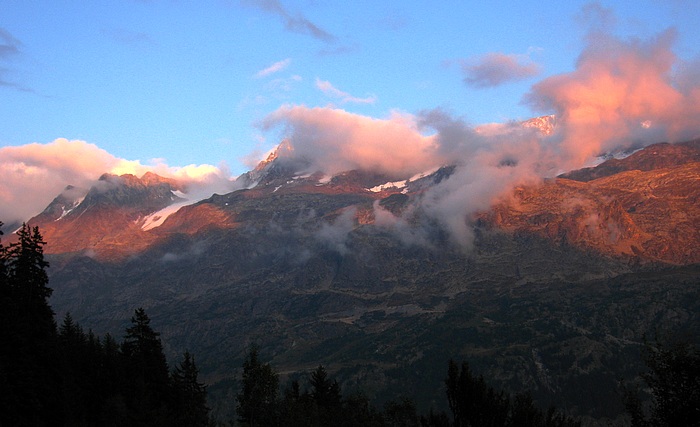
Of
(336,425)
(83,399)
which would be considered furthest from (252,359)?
(83,399)

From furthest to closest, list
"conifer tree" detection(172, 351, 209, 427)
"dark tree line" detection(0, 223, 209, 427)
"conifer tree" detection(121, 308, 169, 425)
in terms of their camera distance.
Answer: "conifer tree" detection(121, 308, 169, 425)
"conifer tree" detection(172, 351, 209, 427)
"dark tree line" detection(0, 223, 209, 427)

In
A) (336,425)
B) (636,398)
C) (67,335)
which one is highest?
(67,335)

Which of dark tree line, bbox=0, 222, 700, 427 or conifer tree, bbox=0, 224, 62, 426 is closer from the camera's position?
dark tree line, bbox=0, 222, 700, 427

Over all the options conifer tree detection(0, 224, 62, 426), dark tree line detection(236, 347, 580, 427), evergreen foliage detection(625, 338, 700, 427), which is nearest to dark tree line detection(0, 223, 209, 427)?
conifer tree detection(0, 224, 62, 426)

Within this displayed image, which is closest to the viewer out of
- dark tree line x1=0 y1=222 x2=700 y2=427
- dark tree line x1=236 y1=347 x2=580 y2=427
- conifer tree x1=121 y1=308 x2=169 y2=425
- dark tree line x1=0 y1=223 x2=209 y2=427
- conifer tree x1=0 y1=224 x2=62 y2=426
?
dark tree line x1=0 y1=222 x2=700 y2=427

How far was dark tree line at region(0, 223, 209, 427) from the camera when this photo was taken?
9481 cm

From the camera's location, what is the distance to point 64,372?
A: 113m

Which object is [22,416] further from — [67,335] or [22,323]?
[67,335]

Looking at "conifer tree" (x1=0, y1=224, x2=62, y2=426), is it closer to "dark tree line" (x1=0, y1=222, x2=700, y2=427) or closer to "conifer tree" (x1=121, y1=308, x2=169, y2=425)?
"dark tree line" (x1=0, y1=222, x2=700, y2=427)

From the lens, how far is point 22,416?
306 feet

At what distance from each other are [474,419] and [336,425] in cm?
4941

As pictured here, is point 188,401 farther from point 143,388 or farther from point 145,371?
point 143,388

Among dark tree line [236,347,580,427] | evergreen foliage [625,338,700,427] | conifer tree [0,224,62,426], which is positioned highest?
conifer tree [0,224,62,426]

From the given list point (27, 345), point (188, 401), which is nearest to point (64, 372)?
point (27, 345)
